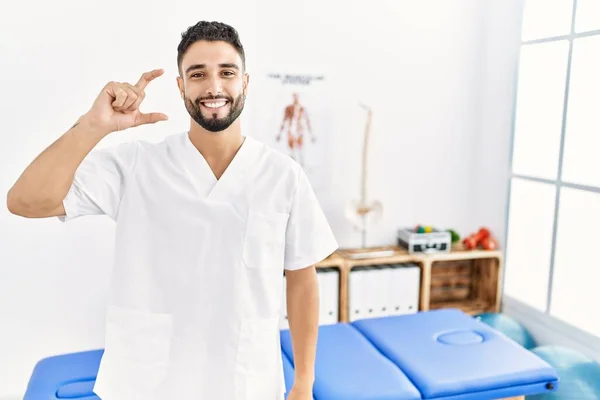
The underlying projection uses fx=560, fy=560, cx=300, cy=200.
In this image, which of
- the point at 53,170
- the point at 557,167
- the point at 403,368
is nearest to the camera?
the point at 53,170

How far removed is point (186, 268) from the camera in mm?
1219

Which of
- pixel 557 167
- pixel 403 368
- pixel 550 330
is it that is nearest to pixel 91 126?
pixel 403 368

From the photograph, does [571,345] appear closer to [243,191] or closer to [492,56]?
[492,56]

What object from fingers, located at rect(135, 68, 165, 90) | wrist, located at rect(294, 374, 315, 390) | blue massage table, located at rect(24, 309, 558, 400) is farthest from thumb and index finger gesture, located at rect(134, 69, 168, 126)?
blue massage table, located at rect(24, 309, 558, 400)

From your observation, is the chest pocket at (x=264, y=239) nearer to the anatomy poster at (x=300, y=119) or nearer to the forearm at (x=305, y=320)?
the forearm at (x=305, y=320)

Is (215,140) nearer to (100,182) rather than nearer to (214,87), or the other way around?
(214,87)

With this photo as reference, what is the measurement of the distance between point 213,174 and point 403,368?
3.42ft

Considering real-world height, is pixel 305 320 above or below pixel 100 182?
below

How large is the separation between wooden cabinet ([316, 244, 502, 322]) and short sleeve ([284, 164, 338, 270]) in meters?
1.40

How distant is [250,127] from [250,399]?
5.61 ft

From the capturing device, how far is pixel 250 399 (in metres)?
1.29

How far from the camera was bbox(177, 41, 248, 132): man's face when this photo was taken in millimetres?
1195

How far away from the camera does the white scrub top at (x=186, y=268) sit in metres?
1.22

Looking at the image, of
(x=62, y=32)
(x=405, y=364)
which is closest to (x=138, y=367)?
(x=405, y=364)
